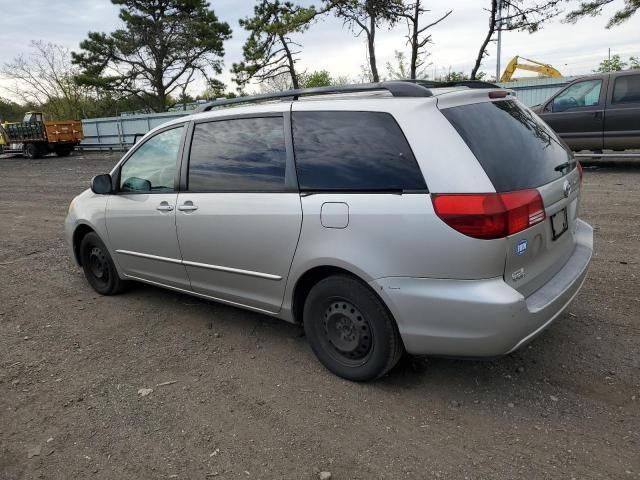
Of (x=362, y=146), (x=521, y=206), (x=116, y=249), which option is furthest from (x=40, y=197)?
(x=521, y=206)

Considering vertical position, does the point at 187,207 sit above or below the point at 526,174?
below

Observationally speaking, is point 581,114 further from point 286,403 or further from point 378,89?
point 286,403

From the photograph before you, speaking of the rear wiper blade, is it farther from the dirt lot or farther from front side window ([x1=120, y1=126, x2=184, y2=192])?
front side window ([x1=120, y1=126, x2=184, y2=192])

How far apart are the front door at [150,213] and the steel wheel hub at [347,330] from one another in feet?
4.76

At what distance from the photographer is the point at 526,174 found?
2797 millimetres

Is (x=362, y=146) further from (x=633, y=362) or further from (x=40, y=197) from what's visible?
(x=40, y=197)

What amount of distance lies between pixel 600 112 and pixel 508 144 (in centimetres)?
895

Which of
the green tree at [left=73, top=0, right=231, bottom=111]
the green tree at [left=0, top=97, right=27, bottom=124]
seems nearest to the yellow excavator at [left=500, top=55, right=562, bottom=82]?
the green tree at [left=73, top=0, right=231, bottom=111]

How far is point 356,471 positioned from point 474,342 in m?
0.88

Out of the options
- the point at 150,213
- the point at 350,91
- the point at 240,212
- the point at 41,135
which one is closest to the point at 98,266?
the point at 150,213

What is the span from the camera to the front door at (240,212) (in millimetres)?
3273

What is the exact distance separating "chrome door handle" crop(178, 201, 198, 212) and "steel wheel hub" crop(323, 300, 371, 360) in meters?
1.33

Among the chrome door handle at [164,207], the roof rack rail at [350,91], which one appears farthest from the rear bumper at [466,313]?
the chrome door handle at [164,207]

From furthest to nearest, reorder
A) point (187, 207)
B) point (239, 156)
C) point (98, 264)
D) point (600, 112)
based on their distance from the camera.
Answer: point (600, 112) < point (98, 264) < point (187, 207) < point (239, 156)
